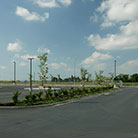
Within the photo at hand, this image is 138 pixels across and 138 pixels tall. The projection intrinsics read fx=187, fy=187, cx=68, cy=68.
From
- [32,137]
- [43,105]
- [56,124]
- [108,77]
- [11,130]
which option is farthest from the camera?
[108,77]

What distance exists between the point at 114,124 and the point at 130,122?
94cm

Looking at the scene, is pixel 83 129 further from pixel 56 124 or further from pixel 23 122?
pixel 23 122

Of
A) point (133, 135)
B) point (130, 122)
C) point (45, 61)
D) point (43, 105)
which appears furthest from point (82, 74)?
point (133, 135)

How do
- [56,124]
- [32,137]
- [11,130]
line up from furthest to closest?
[56,124] < [11,130] < [32,137]

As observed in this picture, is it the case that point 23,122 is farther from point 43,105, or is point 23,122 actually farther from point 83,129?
point 43,105

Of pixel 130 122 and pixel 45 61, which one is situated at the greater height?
pixel 45 61

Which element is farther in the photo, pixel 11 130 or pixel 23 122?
pixel 23 122

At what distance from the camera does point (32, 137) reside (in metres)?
6.12

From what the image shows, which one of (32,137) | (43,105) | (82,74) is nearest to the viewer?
(32,137)

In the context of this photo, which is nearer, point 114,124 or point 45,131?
point 45,131

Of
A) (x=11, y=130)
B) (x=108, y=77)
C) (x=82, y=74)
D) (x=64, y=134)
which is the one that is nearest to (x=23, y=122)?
(x=11, y=130)

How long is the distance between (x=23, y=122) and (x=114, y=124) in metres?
4.01

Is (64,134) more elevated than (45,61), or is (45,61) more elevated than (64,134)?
(45,61)

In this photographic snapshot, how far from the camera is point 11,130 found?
22.9 ft
